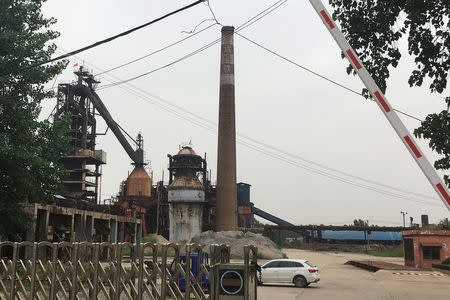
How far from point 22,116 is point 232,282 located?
11.8 metres

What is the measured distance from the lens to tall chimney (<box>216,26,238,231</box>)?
53.0m

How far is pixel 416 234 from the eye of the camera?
3894 centimetres

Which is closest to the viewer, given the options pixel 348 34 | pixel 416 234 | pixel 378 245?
pixel 348 34

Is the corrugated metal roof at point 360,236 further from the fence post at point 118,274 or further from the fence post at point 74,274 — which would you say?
the fence post at point 74,274

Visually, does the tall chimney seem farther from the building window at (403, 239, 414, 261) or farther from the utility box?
the utility box

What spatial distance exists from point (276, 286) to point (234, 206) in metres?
31.5

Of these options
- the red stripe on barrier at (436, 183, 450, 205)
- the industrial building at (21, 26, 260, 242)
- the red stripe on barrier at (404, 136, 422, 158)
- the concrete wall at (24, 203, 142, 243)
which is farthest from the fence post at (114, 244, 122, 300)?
the industrial building at (21, 26, 260, 242)

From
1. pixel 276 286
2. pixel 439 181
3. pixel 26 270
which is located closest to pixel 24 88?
pixel 26 270

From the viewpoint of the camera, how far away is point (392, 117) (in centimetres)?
373

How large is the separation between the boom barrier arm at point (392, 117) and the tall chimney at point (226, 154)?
160 feet

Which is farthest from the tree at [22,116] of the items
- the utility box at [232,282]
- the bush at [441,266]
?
the bush at [441,266]

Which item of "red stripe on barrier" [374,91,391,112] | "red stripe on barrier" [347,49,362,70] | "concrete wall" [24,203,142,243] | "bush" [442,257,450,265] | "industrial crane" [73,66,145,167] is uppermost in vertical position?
"industrial crane" [73,66,145,167]

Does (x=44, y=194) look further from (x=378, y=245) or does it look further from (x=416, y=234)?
(x=378, y=245)

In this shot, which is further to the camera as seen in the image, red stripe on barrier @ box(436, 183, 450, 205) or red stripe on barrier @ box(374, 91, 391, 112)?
red stripe on barrier @ box(374, 91, 391, 112)
